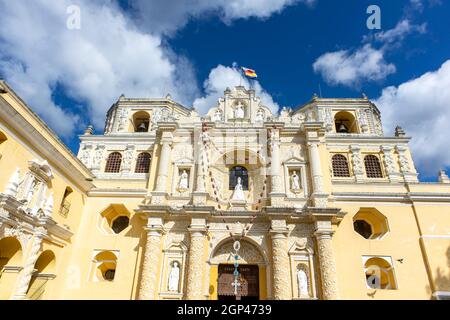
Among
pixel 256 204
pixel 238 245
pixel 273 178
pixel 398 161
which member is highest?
pixel 398 161

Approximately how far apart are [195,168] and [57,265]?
8485 mm

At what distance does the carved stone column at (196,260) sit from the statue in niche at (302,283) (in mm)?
4621

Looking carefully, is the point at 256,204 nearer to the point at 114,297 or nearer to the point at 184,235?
A: the point at 184,235

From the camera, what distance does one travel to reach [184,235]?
15.3 m

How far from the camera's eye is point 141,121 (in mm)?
22422

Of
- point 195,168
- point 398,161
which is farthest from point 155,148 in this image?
point 398,161

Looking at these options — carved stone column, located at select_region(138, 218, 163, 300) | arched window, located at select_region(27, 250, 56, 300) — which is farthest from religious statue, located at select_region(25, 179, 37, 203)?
carved stone column, located at select_region(138, 218, 163, 300)

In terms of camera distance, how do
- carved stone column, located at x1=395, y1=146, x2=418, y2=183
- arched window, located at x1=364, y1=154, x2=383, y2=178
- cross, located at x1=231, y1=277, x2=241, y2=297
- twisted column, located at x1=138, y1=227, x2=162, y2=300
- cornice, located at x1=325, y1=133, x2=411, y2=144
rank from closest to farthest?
cross, located at x1=231, y1=277, x2=241, y2=297
twisted column, located at x1=138, y1=227, x2=162, y2=300
carved stone column, located at x1=395, y1=146, x2=418, y2=183
arched window, located at x1=364, y1=154, x2=383, y2=178
cornice, located at x1=325, y1=133, x2=411, y2=144

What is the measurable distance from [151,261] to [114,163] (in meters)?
7.58

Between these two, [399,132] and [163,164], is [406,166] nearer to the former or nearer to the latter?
[399,132]

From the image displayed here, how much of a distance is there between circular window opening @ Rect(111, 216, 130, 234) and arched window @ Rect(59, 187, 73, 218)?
2.98m

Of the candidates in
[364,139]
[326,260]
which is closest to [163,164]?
[326,260]

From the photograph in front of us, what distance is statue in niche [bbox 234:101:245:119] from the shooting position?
1918cm

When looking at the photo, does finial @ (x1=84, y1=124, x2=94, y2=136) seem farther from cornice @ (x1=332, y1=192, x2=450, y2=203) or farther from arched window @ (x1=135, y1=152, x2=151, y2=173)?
cornice @ (x1=332, y1=192, x2=450, y2=203)
